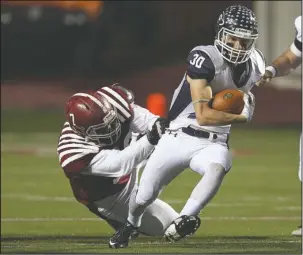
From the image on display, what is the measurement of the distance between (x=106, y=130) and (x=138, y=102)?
17.1 meters

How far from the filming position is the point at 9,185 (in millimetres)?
12945

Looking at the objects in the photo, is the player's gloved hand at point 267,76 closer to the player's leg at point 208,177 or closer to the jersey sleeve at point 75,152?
the player's leg at point 208,177

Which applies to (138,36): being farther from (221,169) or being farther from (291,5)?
(221,169)

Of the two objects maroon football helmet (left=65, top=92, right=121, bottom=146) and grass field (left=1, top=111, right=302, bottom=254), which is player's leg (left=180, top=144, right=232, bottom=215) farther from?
maroon football helmet (left=65, top=92, right=121, bottom=146)

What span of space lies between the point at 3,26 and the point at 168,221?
2091 centimetres

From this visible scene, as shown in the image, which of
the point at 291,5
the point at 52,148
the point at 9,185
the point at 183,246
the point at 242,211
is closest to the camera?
the point at 183,246

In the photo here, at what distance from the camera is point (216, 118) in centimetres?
711

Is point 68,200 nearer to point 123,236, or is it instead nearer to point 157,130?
point 123,236

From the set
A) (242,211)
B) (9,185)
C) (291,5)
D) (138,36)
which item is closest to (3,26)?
(138,36)

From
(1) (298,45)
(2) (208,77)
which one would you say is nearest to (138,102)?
(1) (298,45)

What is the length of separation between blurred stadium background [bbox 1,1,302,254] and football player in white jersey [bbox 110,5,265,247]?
41 centimetres

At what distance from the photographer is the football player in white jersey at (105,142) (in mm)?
7402

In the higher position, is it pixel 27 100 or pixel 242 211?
pixel 242 211

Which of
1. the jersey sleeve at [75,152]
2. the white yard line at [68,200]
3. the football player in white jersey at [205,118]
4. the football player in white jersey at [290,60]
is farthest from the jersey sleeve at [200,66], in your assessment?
the white yard line at [68,200]
